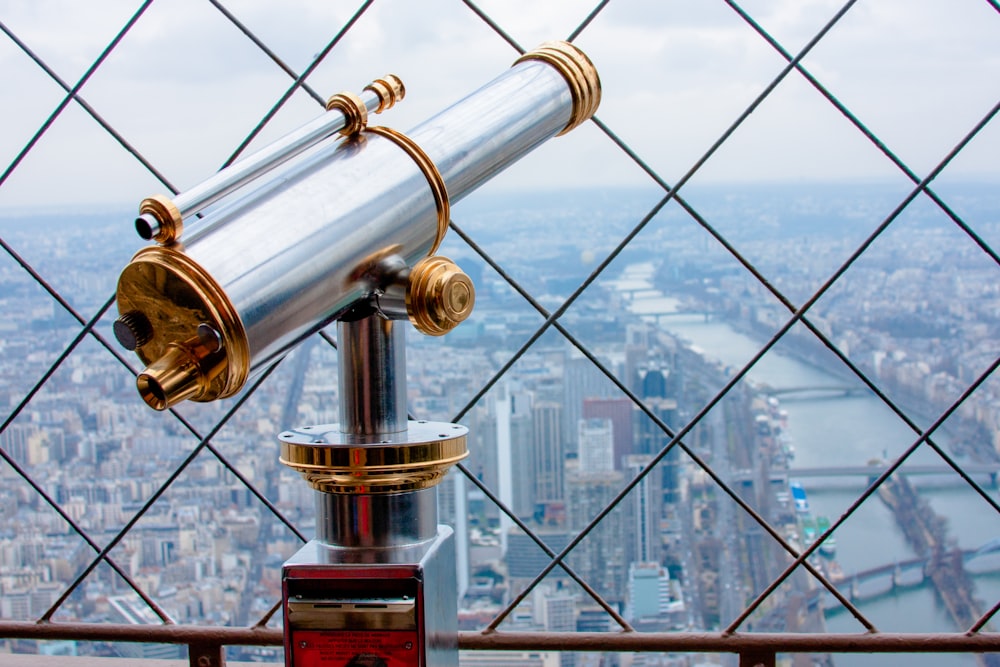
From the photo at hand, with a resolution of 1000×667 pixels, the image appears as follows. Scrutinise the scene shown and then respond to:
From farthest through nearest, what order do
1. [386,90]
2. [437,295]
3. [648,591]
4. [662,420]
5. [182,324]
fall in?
1. [648,591]
2. [662,420]
3. [386,90]
4. [437,295]
5. [182,324]

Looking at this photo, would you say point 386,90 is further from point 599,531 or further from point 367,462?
point 599,531

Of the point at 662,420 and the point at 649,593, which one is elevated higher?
the point at 662,420

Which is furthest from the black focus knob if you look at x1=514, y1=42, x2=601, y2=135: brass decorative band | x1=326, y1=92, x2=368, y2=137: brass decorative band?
x1=514, y1=42, x2=601, y2=135: brass decorative band

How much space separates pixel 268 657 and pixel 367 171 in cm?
128

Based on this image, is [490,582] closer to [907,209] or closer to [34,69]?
[907,209]

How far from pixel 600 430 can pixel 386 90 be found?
3.35ft

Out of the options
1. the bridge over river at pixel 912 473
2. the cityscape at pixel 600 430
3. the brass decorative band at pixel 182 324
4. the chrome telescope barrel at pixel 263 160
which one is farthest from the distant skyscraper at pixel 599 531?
the brass decorative band at pixel 182 324

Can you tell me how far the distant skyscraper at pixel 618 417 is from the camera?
1.99m

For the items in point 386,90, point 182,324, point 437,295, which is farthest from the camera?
point 386,90

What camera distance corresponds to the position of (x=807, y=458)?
78.5 inches

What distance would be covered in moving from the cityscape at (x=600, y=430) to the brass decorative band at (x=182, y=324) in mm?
972

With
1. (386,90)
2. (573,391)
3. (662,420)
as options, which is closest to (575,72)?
(386,90)

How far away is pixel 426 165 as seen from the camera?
114cm

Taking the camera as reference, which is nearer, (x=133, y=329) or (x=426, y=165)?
(x=133, y=329)
